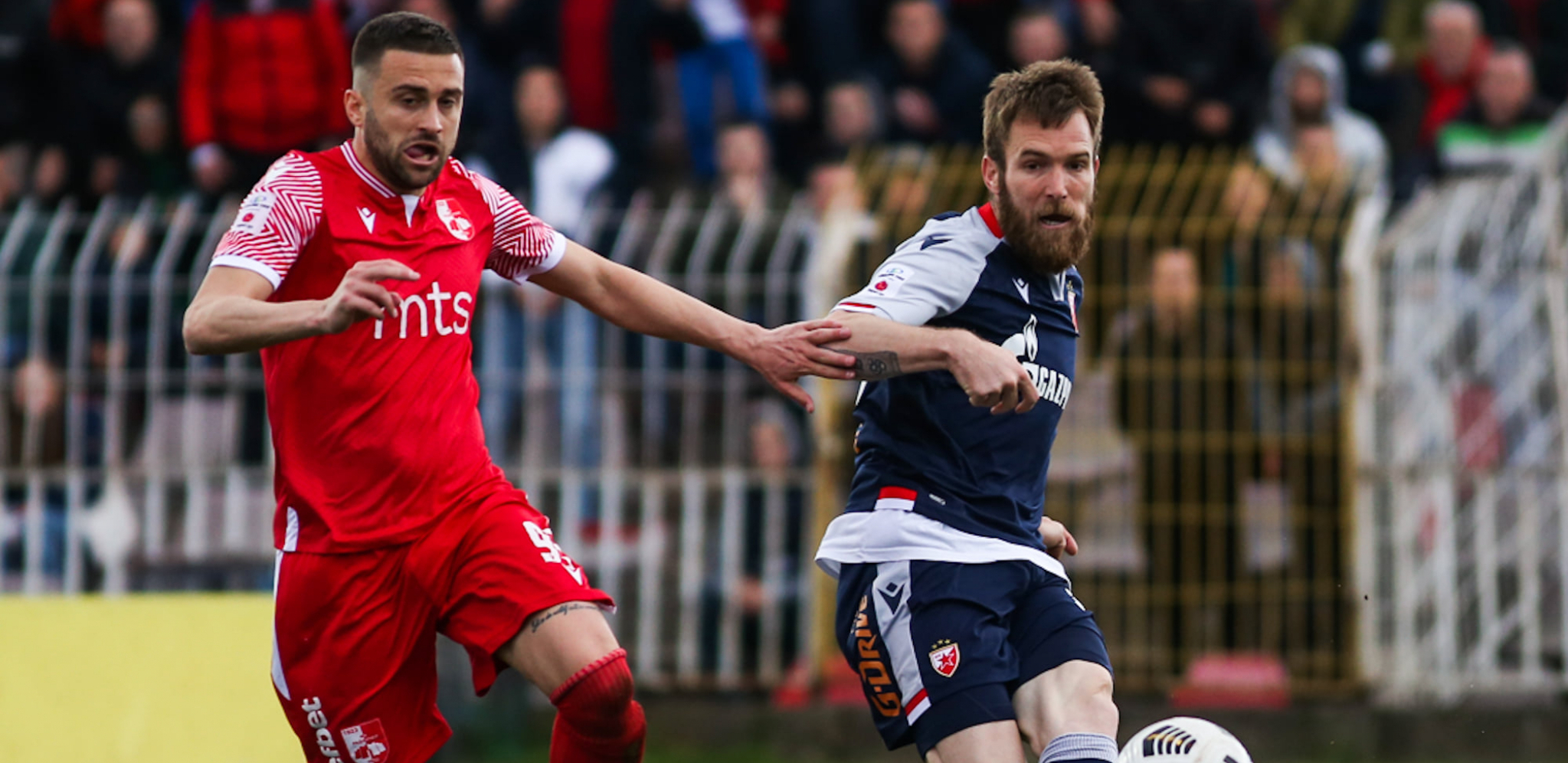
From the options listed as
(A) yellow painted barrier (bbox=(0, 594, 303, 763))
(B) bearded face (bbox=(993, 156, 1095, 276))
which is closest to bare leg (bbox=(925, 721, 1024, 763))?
(B) bearded face (bbox=(993, 156, 1095, 276))

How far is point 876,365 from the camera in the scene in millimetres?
5363

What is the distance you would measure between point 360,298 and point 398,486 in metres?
0.94

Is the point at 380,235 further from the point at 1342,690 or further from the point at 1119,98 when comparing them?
the point at 1119,98

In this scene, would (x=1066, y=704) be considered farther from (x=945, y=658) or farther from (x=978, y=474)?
(x=978, y=474)

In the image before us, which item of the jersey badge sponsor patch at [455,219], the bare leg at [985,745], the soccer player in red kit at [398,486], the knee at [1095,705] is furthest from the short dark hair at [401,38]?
the knee at [1095,705]

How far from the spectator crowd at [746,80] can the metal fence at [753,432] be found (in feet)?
3.25

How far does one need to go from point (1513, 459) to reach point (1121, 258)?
2.22 m

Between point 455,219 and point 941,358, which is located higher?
point 455,219

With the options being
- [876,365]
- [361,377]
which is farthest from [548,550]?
[876,365]

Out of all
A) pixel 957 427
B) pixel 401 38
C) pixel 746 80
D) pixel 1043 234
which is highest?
pixel 746 80

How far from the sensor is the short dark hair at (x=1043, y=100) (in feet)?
18.0

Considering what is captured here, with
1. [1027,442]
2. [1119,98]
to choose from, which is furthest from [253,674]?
[1119,98]

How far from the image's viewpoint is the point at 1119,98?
11.6 m

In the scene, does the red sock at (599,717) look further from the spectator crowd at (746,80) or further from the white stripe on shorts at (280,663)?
the spectator crowd at (746,80)
